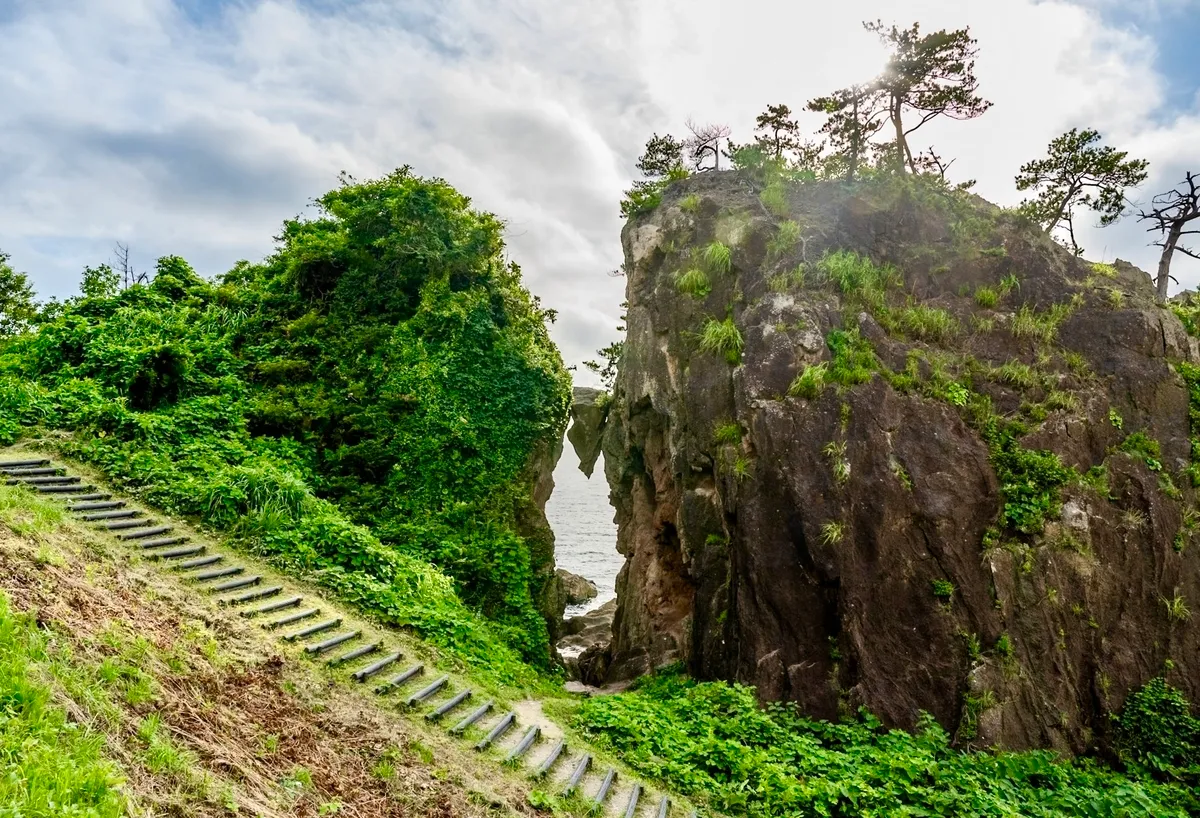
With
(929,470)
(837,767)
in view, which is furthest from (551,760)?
(929,470)

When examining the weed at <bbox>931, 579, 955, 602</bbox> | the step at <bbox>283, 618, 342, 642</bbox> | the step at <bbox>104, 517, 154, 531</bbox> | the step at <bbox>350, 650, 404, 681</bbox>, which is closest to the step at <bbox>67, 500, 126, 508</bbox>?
the step at <bbox>104, 517, 154, 531</bbox>

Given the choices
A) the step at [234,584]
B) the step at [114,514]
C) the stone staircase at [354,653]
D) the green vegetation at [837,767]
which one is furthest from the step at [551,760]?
the step at [114,514]

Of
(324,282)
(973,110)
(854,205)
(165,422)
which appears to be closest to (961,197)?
(854,205)

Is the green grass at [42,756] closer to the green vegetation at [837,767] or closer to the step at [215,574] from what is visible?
the step at [215,574]

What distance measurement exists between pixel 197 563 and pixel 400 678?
381 cm

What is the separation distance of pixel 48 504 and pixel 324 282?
10.7m

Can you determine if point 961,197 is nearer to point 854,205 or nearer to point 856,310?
point 854,205

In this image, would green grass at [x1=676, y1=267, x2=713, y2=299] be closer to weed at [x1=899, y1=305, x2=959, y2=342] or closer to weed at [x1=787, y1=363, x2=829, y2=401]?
weed at [x1=787, y1=363, x2=829, y2=401]

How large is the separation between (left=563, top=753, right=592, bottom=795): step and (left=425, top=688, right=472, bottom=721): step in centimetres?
185

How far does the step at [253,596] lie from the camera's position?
28.5 feet

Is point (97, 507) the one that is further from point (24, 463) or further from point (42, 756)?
point (42, 756)

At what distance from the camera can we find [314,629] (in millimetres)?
8859

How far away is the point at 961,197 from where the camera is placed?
16.2m

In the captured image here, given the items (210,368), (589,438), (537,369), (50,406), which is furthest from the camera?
(589,438)
